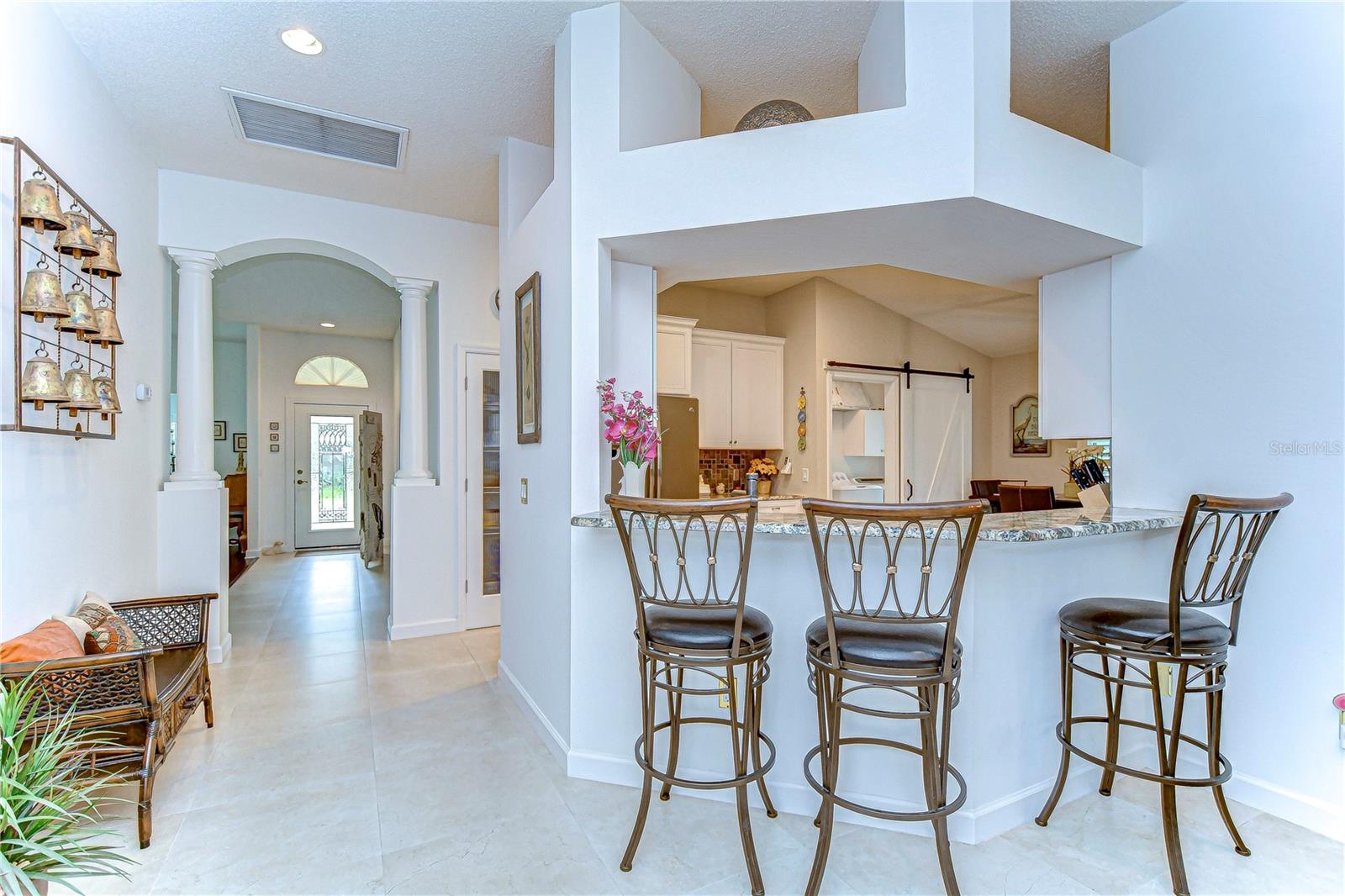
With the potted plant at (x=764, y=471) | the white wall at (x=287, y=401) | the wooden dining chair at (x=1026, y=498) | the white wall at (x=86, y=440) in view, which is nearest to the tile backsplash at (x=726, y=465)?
the potted plant at (x=764, y=471)

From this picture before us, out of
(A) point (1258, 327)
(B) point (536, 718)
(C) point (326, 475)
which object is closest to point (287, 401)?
(C) point (326, 475)

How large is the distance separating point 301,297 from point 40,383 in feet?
15.2

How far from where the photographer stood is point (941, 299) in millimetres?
5406

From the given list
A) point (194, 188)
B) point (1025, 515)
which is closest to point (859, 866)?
point (1025, 515)

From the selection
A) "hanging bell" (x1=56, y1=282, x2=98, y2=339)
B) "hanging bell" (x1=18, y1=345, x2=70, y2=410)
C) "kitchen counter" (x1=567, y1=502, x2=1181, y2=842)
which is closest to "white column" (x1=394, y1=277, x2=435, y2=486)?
"hanging bell" (x1=56, y1=282, x2=98, y2=339)

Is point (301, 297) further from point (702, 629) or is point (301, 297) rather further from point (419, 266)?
point (702, 629)

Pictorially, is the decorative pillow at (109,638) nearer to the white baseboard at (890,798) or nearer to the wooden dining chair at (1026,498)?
the white baseboard at (890,798)

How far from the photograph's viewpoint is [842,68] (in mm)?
2900

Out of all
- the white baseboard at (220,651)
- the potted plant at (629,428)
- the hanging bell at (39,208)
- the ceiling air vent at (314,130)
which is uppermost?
the ceiling air vent at (314,130)

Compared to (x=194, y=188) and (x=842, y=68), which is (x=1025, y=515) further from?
(x=194, y=188)

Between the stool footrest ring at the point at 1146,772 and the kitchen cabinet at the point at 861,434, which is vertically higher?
the kitchen cabinet at the point at 861,434

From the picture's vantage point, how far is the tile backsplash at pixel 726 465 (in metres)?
5.41

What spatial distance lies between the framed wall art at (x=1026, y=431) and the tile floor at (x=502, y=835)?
4528 mm

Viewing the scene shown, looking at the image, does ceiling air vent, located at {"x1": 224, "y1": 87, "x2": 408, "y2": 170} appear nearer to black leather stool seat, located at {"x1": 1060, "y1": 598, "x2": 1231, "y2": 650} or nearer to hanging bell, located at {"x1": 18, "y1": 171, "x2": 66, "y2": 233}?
hanging bell, located at {"x1": 18, "y1": 171, "x2": 66, "y2": 233}
